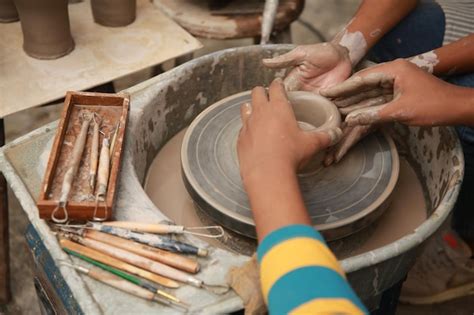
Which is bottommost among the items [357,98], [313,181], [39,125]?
[39,125]

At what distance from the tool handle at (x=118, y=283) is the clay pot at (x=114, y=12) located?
124 cm

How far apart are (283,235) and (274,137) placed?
224 millimetres

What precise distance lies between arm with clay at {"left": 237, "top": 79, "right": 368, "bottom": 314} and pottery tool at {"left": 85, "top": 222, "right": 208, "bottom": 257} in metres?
0.16

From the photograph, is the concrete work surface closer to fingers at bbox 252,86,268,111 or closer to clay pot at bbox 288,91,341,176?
clay pot at bbox 288,91,341,176

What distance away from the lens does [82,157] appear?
1.28 metres

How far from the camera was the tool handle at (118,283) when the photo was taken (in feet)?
3.42

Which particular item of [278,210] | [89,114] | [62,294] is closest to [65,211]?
[62,294]

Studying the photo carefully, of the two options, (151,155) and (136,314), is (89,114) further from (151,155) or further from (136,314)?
(136,314)

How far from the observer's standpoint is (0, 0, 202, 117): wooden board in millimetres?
1789

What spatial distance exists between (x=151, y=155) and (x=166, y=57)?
1.71ft

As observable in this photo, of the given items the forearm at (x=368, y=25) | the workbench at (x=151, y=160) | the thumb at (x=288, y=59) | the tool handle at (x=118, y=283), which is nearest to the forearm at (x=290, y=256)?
the workbench at (x=151, y=160)

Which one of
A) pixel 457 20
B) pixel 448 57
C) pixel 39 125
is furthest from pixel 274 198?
pixel 39 125

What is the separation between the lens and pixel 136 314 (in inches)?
40.4

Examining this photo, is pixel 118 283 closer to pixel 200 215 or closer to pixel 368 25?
pixel 200 215
